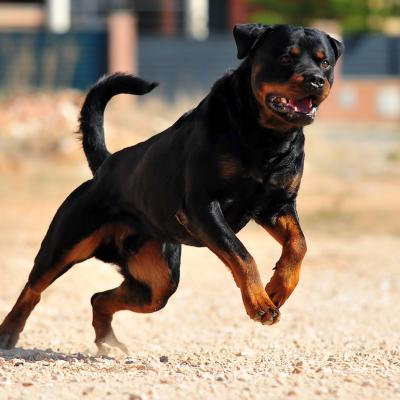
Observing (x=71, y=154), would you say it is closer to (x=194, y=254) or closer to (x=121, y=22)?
(x=194, y=254)

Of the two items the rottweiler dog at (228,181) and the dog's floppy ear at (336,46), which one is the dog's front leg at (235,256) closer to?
the rottweiler dog at (228,181)

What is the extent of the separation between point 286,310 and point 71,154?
28.4 feet

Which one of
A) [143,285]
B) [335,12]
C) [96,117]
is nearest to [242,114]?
[143,285]

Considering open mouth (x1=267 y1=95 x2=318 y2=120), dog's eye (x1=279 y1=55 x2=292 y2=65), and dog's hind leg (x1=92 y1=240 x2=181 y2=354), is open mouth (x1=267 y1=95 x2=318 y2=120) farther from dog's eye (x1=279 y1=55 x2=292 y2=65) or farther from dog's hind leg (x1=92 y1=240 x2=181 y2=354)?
dog's hind leg (x1=92 y1=240 x2=181 y2=354)

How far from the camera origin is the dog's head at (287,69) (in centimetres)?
544

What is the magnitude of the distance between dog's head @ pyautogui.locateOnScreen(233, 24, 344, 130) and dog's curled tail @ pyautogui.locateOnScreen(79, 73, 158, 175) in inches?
49.5

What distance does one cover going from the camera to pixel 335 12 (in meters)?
33.1

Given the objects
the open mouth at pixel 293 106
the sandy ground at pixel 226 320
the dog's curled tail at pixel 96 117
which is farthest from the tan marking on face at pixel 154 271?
the open mouth at pixel 293 106

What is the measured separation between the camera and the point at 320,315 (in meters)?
8.54

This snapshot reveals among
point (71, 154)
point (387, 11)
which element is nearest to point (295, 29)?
point (71, 154)

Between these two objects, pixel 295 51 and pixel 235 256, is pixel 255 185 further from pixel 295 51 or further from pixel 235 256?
pixel 295 51

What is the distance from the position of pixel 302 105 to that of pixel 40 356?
79.0 inches

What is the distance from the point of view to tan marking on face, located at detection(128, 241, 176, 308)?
6363mm

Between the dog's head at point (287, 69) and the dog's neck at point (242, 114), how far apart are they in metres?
0.04
